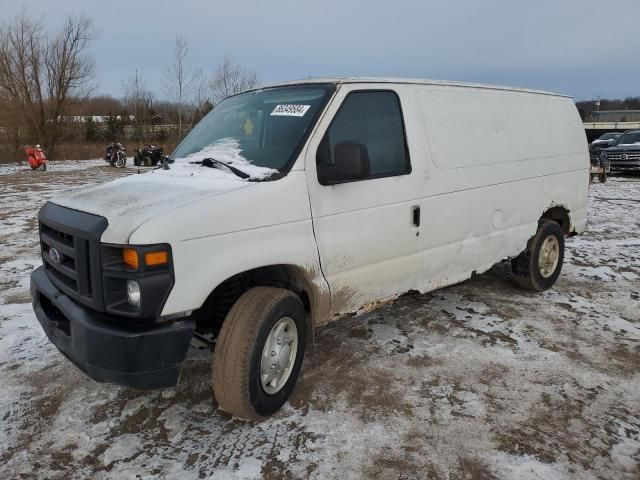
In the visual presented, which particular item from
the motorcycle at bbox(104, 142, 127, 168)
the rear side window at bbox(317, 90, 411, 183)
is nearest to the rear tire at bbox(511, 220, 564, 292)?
the rear side window at bbox(317, 90, 411, 183)

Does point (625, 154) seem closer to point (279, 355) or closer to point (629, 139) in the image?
point (629, 139)

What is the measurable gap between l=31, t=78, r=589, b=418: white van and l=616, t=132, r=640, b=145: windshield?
61.2 feet

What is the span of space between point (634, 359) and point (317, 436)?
8.89 ft

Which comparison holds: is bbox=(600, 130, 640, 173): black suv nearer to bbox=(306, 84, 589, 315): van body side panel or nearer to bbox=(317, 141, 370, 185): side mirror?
bbox=(306, 84, 589, 315): van body side panel

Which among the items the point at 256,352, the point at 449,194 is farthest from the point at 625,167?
the point at 256,352

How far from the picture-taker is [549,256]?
5.43m

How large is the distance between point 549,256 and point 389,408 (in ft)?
10.5

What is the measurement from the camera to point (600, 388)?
3449 millimetres

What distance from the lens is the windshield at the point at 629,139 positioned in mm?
19667

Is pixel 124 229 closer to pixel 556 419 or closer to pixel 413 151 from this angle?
pixel 413 151

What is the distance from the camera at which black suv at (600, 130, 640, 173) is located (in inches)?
743

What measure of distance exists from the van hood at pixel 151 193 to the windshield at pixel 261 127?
12 centimetres

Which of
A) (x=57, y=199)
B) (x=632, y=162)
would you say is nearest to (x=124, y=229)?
(x=57, y=199)

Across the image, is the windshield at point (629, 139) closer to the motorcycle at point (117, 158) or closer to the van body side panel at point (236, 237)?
the van body side panel at point (236, 237)
